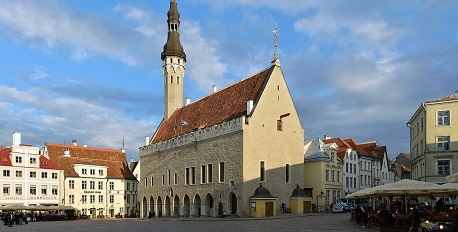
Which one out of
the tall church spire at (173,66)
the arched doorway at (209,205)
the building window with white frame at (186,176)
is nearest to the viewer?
the arched doorway at (209,205)

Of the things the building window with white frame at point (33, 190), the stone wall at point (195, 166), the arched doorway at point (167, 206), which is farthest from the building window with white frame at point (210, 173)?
the building window with white frame at point (33, 190)

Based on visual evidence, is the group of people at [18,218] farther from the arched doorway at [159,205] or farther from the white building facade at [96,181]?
the arched doorway at [159,205]

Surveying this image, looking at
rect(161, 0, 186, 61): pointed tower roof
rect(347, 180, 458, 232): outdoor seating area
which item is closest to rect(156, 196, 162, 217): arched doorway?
rect(161, 0, 186, 61): pointed tower roof

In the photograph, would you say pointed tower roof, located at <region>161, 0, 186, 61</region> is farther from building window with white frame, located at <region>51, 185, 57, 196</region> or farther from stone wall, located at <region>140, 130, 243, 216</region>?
building window with white frame, located at <region>51, 185, 57, 196</region>

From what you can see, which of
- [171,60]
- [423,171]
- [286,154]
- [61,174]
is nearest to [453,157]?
[423,171]

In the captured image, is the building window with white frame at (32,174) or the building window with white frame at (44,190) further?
the building window with white frame at (44,190)

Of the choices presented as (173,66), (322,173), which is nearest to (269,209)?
(322,173)

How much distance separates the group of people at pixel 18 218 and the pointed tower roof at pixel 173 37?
2668 centimetres

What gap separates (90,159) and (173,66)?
58.5ft

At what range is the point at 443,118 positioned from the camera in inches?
1834

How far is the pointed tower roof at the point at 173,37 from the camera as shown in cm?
7238

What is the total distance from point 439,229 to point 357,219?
1451 centimetres

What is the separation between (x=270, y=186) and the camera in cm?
Answer: 5109

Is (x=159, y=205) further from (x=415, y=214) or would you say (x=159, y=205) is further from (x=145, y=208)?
(x=415, y=214)
